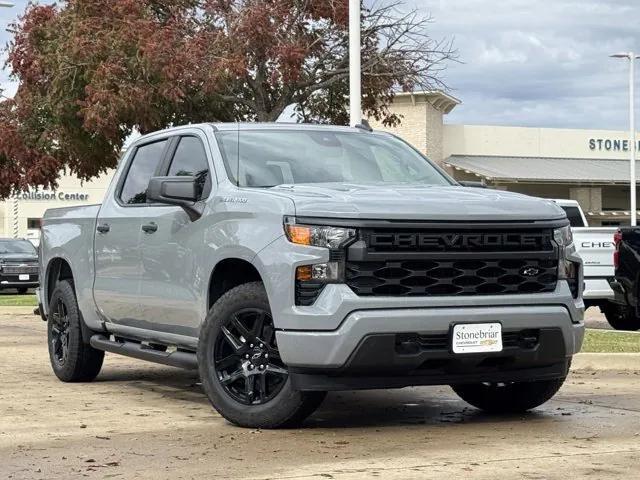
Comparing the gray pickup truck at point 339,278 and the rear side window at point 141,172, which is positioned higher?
the rear side window at point 141,172

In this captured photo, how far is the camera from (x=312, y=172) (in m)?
9.17

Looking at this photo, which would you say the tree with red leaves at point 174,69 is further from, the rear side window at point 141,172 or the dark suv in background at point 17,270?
the dark suv in background at point 17,270

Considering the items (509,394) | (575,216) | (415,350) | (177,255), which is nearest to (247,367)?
(415,350)

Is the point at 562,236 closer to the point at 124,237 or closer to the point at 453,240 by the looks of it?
the point at 453,240

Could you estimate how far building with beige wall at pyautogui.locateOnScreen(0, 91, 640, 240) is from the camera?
4928 cm

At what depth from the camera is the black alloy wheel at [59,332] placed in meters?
11.4

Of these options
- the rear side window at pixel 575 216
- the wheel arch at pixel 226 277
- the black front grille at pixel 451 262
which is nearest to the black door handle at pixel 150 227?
the wheel arch at pixel 226 277

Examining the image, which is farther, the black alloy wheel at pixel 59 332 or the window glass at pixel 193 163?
the black alloy wheel at pixel 59 332

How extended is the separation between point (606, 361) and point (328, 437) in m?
4.90

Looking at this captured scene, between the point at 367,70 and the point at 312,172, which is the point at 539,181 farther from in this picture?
the point at 312,172

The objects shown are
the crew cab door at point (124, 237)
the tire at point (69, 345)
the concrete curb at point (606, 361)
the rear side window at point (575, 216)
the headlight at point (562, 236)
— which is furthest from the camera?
the rear side window at point (575, 216)

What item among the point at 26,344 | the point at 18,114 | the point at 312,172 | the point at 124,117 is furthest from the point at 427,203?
the point at 18,114

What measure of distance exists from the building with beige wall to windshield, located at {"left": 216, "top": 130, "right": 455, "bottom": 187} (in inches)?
1472

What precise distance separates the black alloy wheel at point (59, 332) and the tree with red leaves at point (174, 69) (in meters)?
8.79
